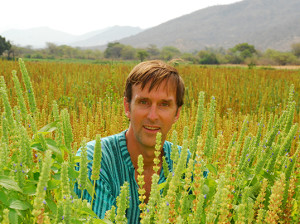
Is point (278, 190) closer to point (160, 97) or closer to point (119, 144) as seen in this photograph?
point (160, 97)

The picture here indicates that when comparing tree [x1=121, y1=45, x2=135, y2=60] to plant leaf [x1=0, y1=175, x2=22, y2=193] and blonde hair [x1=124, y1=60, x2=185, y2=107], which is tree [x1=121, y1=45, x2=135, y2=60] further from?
plant leaf [x1=0, y1=175, x2=22, y2=193]

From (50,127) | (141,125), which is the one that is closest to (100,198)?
(141,125)

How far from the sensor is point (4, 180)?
0.73 metres

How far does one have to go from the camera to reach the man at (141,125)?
1.87 m

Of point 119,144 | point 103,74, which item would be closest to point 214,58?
point 103,74

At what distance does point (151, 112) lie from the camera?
6.03 feet

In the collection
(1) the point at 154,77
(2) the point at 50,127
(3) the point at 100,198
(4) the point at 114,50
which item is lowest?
(3) the point at 100,198

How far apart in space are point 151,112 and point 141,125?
129 mm

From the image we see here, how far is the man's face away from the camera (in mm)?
1859

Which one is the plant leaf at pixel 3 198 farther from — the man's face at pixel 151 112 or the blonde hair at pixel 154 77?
the blonde hair at pixel 154 77

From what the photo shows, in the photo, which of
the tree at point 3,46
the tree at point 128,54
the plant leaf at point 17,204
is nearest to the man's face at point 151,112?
the plant leaf at point 17,204

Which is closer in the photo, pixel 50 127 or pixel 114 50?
pixel 50 127

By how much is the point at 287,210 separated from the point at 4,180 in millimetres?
1252

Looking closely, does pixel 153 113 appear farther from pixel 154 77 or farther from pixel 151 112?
pixel 154 77
